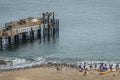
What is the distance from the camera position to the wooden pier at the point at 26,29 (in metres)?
75.8

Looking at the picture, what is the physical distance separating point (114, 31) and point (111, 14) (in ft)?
74.0

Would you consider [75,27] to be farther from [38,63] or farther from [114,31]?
[38,63]

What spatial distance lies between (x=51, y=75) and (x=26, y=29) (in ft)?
82.7

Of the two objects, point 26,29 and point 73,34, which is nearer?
point 26,29

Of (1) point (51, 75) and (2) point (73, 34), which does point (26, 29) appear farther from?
(1) point (51, 75)

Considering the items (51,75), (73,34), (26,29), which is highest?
(26,29)

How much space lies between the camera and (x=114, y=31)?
9075cm

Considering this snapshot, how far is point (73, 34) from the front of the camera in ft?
291

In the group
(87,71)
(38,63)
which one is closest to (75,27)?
(38,63)

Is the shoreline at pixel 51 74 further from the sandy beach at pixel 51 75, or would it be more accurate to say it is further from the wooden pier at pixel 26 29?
the wooden pier at pixel 26 29

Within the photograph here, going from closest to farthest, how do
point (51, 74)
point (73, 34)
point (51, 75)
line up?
point (51, 75) < point (51, 74) < point (73, 34)

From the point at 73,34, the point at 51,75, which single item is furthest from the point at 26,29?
the point at 51,75

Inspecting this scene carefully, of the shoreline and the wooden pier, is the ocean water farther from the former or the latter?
the shoreline

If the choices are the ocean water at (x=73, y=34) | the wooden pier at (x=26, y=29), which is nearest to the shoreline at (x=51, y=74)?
the ocean water at (x=73, y=34)
